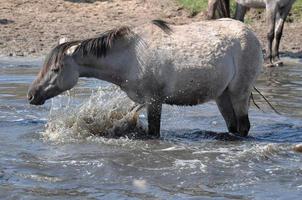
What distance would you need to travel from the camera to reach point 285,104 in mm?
11492

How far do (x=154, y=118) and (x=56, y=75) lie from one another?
113cm

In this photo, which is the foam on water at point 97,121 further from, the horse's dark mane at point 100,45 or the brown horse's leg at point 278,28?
the brown horse's leg at point 278,28

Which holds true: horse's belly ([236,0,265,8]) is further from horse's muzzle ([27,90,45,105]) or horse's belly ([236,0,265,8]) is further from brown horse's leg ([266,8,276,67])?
horse's muzzle ([27,90,45,105])

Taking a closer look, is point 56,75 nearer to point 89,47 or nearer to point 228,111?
point 89,47

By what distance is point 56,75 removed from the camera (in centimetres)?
895

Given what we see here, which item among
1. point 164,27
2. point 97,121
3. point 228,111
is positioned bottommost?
point 97,121

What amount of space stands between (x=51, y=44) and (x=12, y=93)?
486 centimetres

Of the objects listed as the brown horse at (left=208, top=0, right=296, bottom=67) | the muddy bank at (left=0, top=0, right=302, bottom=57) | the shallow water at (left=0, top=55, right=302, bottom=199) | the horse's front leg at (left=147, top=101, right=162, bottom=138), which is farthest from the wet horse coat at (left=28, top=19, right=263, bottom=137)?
the muddy bank at (left=0, top=0, right=302, bottom=57)

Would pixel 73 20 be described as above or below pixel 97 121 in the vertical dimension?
below

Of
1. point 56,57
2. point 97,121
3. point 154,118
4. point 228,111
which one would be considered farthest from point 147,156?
point 228,111

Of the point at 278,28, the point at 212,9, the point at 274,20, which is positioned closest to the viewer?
the point at 278,28

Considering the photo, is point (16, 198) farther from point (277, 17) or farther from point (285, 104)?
point (277, 17)

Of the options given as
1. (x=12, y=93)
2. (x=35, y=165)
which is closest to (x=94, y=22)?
(x=12, y=93)

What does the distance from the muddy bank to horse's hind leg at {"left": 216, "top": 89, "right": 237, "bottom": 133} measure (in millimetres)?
7055
